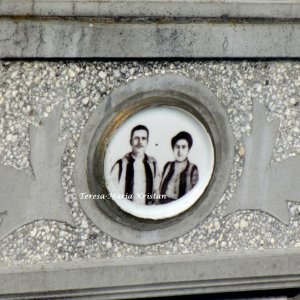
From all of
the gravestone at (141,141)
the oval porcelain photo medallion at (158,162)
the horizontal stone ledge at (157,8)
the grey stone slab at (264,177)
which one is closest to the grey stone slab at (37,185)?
the gravestone at (141,141)

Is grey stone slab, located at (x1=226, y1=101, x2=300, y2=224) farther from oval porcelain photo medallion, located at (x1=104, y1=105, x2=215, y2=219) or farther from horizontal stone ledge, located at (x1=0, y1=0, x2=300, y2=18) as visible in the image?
horizontal stone ledge, located at (x1=0, y1=0, x2=300, y2=18)

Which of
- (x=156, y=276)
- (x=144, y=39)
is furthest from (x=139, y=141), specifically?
(x=156, y=276)

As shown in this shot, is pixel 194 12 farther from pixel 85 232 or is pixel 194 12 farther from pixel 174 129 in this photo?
pixel 85 232

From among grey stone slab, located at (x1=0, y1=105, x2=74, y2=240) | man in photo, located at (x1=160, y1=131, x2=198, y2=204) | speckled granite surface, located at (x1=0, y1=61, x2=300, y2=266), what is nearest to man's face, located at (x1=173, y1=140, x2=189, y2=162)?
man in photo, located at (x1=160, y1=131, x2=198, y2=204)

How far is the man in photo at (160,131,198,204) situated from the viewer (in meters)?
2.92

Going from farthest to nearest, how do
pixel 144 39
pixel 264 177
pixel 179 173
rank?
1. pixel 264 177
2. pixel 179 173
3. pixel 144 39

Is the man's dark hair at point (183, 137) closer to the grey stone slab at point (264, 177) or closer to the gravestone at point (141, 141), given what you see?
the gravestone at point (141, 141)

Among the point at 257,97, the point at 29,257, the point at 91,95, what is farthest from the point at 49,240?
the point at 257,97

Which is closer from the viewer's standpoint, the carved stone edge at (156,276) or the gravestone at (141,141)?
the gravestone at (141,141)

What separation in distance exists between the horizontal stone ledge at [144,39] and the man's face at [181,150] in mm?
217

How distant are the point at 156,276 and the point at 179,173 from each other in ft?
0.94

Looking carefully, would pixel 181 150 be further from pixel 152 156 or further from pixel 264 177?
pixel 264 177

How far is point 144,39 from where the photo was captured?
2834 millimetres

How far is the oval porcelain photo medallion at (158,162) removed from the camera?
9.43 ft
